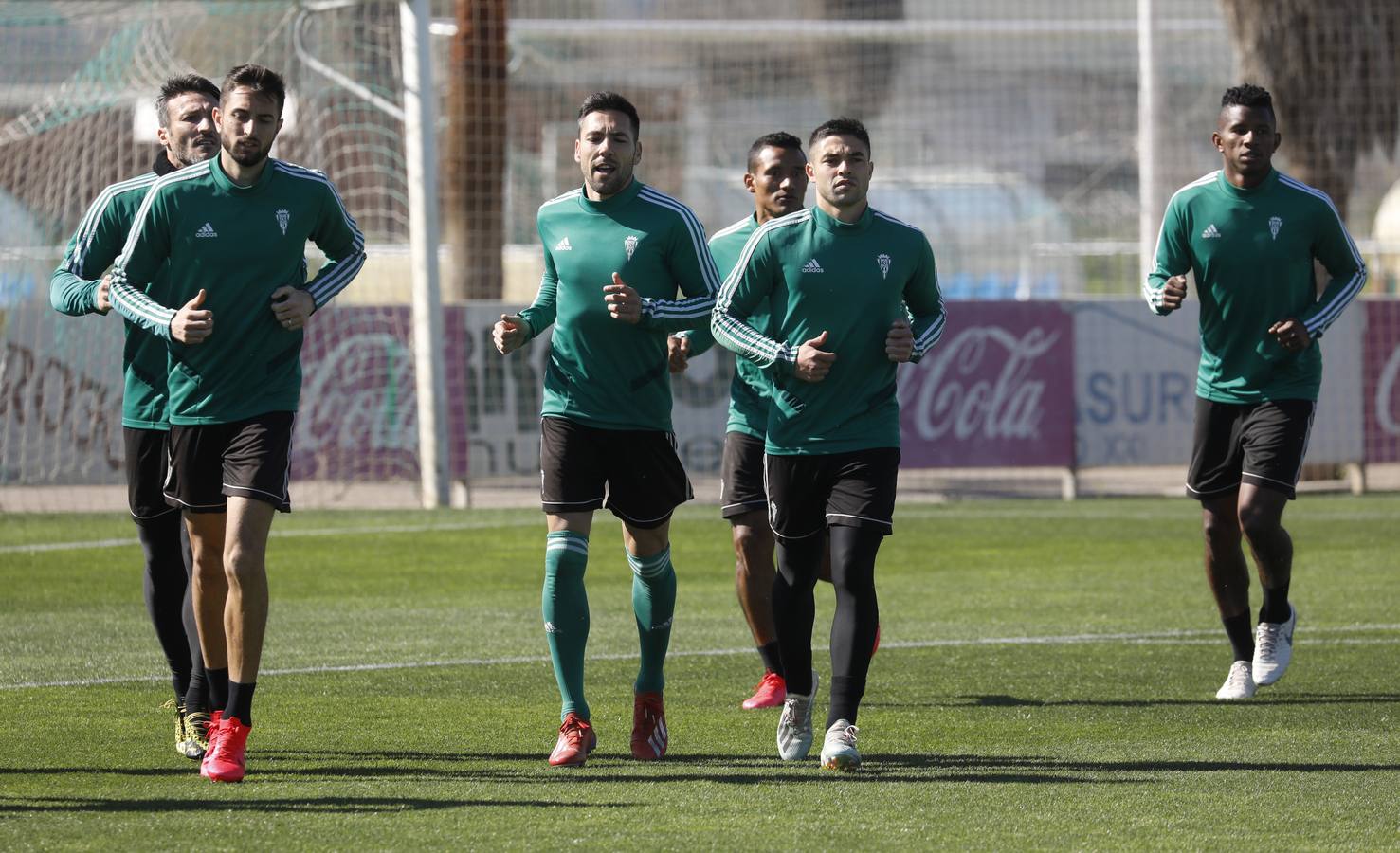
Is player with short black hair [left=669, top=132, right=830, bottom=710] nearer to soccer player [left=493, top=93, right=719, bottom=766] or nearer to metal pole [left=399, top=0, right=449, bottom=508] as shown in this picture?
soccer player [left=493, top=93, right=719, bottom=766]

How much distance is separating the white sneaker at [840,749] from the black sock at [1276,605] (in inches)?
106

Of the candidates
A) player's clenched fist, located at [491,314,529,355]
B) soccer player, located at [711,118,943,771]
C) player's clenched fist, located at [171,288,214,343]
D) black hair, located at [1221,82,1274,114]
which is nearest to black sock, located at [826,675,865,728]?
soccer player, located at [711,118,943,771]

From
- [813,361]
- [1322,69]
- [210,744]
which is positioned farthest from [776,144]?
[1322,69]

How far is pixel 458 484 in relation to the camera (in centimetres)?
1842

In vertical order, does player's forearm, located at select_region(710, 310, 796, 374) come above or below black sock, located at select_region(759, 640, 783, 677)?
above

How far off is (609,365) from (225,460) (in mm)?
1310

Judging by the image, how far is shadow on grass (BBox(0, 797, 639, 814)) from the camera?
5977 millimetres

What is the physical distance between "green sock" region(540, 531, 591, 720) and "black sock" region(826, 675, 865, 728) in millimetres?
841

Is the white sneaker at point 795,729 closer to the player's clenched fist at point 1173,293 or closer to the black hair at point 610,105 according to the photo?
the black hair at point 610,105

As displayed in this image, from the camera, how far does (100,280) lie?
6965 millimetres

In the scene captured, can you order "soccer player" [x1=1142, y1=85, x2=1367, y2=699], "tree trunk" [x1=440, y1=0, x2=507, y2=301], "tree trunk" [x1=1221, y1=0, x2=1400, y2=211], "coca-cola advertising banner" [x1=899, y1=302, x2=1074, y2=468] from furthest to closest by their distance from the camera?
"tree trunk" [x1=1221, y1=0, x2=1400, y2=211]
"tree trunk" [x1=440, y1=0, x2=507, y2=301]
"coca-cola advertising banner" [x1=899, y1=302, x2=1074, y2=468]
"soccer player" [x1=1142, y1=85, x2=1367, y2=699]

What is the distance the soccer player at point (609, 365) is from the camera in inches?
271

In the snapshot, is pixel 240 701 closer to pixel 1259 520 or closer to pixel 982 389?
pixel 1259 520

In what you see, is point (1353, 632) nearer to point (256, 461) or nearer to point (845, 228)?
point (845, 228)
